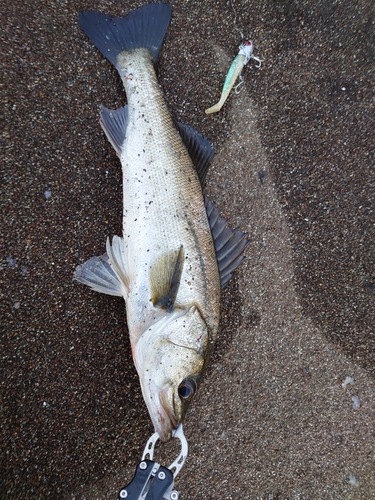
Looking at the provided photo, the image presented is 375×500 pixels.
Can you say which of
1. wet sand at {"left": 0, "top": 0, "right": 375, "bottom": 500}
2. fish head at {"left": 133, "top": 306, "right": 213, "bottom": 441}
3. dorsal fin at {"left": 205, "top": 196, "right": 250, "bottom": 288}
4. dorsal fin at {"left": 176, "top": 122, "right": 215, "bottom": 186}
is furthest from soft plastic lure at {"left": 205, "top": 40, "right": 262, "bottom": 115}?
fish head at {"left": 133, "top": 306, "right": 213, "bottom": 441}

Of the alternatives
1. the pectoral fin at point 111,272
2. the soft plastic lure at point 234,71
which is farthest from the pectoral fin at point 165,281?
the soft plastic lure at point 234,71


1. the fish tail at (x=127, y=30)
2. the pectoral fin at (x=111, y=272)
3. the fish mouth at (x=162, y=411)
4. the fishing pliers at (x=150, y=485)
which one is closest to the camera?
the fishing pliers at (x=150, y=485)

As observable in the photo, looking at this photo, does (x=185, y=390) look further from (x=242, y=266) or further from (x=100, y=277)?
(x=242, y=266)

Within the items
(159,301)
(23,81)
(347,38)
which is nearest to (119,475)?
(159,301)

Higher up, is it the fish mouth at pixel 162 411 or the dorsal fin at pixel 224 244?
the dorsal fin at pixel 224 244

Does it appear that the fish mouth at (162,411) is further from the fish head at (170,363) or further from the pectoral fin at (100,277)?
the pectoral fin at (100,277)

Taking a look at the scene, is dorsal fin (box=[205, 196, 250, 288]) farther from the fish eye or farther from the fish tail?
the fish tail

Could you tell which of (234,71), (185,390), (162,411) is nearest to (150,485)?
(162,411)

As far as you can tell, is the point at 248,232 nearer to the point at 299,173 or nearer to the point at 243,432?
the point at 299,173
